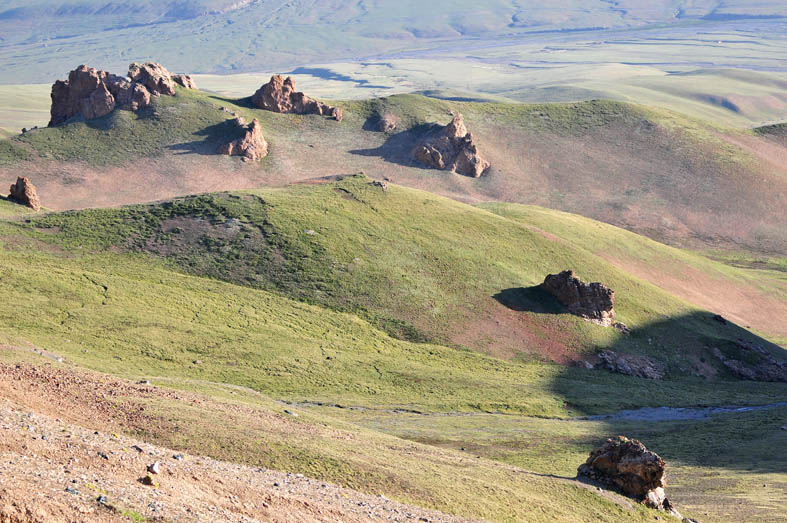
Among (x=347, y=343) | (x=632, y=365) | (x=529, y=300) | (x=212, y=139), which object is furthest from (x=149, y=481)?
(x=212, y=139)

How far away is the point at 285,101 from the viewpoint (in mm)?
168375

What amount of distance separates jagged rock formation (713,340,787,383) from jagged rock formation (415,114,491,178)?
276 feet

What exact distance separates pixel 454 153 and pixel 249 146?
43.7 m

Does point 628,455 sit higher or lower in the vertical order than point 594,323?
higher

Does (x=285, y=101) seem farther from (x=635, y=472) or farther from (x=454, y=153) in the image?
(x=635, y=472)

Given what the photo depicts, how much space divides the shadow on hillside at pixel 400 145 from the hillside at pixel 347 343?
202 ft

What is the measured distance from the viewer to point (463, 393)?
63.5 meters

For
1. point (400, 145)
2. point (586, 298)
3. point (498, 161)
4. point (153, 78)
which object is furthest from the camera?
point (400, 145)

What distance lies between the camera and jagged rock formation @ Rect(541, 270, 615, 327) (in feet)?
264

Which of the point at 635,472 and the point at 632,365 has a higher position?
the point at 635,472

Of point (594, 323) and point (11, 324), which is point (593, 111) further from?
point (11, 324)

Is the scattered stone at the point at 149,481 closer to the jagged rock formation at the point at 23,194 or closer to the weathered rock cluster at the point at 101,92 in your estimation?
the jagged rock formation at the point at 23,194

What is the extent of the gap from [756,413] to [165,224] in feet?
207

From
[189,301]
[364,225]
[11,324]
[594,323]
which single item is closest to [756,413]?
[594,323]
